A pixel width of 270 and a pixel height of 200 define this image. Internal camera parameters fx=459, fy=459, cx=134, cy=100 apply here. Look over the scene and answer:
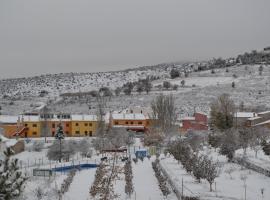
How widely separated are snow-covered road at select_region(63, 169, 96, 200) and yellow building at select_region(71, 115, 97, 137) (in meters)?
20.8

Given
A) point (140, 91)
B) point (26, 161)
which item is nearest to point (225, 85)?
point (140, 91)

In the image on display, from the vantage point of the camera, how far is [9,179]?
969 centimetres

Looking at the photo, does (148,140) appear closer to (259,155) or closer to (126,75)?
(259,155)

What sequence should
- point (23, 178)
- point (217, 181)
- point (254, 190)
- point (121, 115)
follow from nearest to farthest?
1. point (23, 178)
2. point (254, 190)
3. point (217, 181)
4. point (121, 115)

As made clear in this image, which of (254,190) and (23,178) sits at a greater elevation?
(23,178)

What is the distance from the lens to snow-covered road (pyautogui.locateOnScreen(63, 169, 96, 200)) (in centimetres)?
2041

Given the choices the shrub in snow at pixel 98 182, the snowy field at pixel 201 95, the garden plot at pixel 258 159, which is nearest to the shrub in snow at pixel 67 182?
the shrub in snow at pixel 98 182

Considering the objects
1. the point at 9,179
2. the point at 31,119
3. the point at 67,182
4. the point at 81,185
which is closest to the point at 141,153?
the point at 81,185

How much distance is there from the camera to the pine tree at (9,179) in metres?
9.54

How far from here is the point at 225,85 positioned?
77312 millimetres

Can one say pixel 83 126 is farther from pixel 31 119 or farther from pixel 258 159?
pixel 258 159

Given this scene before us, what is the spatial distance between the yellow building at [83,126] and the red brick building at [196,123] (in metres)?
9.26

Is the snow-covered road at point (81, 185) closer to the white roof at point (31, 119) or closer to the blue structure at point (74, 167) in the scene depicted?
the blue structure at point (74, 167)

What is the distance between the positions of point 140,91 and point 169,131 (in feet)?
123
